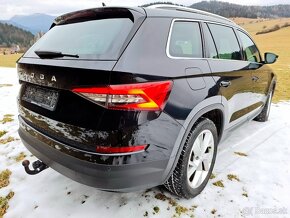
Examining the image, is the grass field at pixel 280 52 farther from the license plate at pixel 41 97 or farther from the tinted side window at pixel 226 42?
the license plate at pixel 41 97

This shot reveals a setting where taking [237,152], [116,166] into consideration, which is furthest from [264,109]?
[116,166]

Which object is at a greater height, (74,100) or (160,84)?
(160,84)

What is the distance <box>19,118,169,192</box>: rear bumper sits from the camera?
6.10 ft

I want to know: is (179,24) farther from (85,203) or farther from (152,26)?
(85,203)

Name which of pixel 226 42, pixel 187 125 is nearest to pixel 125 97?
pixel 187 125

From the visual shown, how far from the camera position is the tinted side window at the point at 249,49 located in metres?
3.72

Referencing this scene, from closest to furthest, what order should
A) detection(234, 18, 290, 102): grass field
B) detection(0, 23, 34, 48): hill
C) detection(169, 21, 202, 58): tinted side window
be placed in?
detection(169, 21, 202, 58): tinted side window
detection(234, 18, 290, 102): grass field
detection(0, 23, 34, 48): hill

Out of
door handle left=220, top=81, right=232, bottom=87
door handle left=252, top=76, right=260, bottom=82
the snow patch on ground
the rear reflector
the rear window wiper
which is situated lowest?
the snow patch on ground

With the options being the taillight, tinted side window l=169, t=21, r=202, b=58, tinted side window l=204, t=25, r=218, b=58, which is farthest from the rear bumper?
tinted side window l=204, t=25, r=218, b=58

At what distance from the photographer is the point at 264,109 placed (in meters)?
4.91

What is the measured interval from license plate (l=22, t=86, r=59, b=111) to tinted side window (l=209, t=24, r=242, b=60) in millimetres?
1806

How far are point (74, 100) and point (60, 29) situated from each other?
1.05 m

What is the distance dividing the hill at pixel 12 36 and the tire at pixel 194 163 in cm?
12356

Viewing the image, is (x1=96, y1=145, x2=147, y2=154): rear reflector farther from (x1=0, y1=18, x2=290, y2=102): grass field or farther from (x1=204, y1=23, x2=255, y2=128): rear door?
(x1=0, y1=18, x2=290, y2=102): grass field
